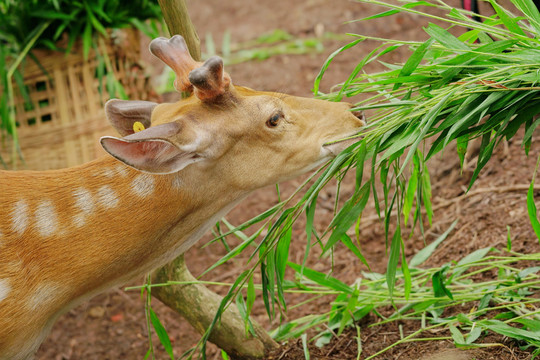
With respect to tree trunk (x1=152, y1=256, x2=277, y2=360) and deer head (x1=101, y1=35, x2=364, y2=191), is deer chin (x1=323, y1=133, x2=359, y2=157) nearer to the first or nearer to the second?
deer head (x1=101, y1=35, x2=364, y2=191)

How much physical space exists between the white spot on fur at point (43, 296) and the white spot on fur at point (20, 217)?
220 mm

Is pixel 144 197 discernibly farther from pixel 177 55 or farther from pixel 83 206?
pixel 177 55

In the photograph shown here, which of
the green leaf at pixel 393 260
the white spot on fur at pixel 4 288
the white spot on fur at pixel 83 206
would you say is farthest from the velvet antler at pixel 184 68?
the white spot on fur at pixel 4 288

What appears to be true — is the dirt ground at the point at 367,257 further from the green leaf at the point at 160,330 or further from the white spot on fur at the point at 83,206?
the white spot on fur at the point at 83,206

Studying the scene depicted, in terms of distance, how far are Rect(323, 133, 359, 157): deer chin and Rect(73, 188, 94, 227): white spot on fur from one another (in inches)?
33.9

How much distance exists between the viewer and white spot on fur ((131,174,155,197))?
271 cm

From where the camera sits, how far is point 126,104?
9.66 feet

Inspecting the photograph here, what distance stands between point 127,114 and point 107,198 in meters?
0.39

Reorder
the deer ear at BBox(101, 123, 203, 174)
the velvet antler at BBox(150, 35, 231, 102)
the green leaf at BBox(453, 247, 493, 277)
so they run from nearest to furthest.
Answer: the deer ear at BBox(101, 123, 203, 174)
the velvet antler at BBox(150, 35, 231, 102)
the green leaf at BBox(453, 247, 493, 277)

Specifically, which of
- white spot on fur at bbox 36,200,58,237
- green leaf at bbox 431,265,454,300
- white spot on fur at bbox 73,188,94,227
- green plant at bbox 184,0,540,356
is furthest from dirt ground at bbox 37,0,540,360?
white spot on fur at bbox 36,200,58,237

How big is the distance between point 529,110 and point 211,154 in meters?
1.09

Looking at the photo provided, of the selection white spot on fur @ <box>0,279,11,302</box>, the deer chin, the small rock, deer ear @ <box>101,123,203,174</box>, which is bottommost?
the small rock

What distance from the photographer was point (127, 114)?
2941 mm

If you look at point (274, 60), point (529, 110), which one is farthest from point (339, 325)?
point (274, 60)
